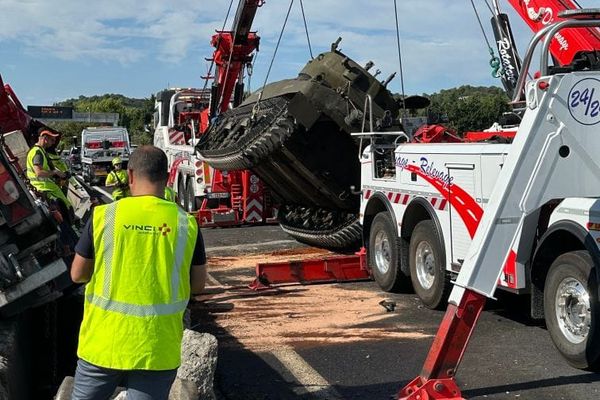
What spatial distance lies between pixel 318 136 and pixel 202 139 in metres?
3.85

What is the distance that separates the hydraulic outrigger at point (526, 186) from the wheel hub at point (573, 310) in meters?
0.85

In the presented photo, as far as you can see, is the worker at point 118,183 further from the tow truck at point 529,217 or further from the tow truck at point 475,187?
the tow truck at point 529,217

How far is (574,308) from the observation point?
230 inches

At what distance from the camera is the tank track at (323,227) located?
1120 centimetres

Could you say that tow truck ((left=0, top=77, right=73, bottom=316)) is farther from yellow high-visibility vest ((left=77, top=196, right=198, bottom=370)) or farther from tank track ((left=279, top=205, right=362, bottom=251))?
tank track ((left=279, top=205, right=362, bottom=251))

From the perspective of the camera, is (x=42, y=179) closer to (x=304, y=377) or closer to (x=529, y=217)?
(x=304, y=377)

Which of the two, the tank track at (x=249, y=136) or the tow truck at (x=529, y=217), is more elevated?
the tank track at (x=249, y=136)

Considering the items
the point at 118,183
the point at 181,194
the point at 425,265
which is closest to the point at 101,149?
the point at 181,194

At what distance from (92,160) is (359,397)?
28.7 metres

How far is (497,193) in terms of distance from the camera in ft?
16.8

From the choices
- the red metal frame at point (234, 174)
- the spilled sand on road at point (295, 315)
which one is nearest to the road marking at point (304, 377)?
the spilled sand on road at point (295, 315)

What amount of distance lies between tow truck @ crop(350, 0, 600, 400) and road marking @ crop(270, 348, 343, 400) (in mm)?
652

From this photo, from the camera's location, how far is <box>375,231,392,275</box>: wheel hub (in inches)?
360

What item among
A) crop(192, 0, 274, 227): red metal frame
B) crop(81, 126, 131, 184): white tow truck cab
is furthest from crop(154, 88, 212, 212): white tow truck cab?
crop(81, 126, 131, 184): white tow truck cab
